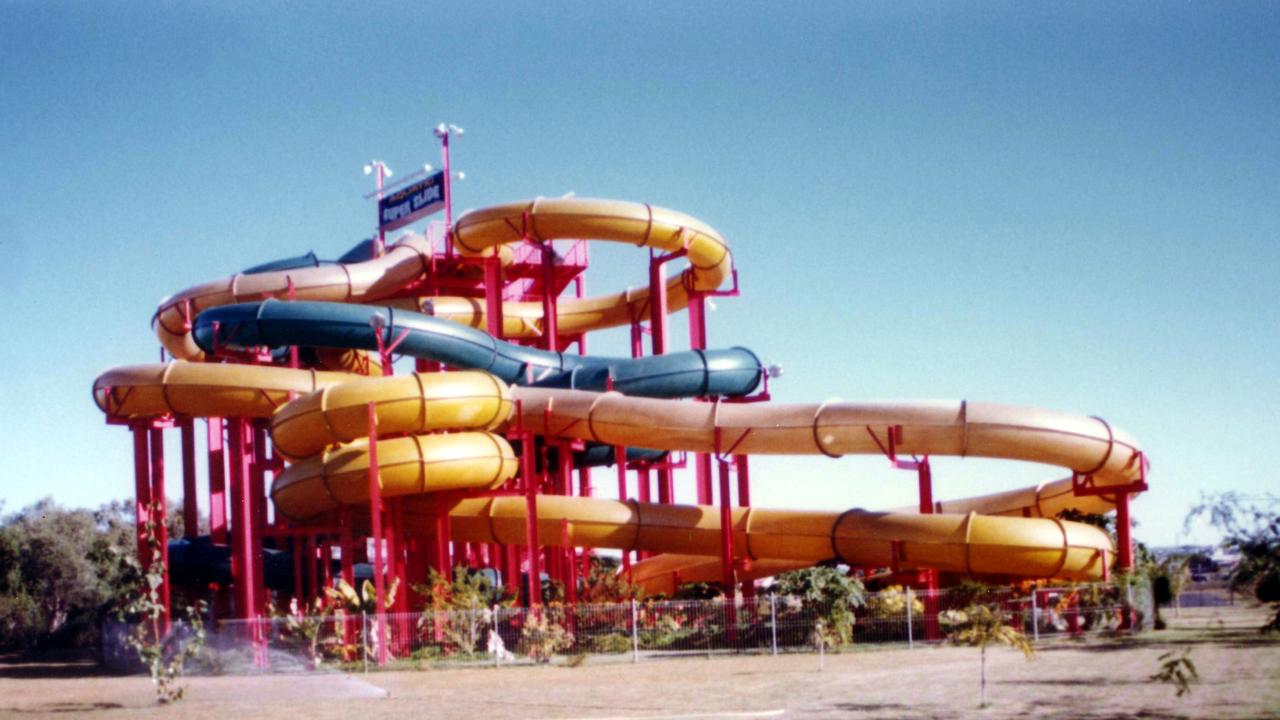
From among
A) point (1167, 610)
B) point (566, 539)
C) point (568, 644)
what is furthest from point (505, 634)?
point (1167, 610)

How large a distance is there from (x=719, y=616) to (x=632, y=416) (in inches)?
213

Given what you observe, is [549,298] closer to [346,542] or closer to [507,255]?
[507,255]

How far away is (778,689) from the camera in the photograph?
19453 mm

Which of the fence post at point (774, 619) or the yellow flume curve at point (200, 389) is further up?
the yellow flume curve at point (200, 389)

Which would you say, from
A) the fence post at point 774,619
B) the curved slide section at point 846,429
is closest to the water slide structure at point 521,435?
the curved slide section at point 846,429

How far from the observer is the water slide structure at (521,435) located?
29281mm

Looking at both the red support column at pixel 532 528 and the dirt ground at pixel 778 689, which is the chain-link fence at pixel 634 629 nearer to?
the dirt ground at pixel 778 689

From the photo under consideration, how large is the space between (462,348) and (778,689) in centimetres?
1684

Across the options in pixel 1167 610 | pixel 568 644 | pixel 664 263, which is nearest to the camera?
pixel 568 644

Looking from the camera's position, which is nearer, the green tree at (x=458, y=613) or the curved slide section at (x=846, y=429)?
the green tree at (x=458, y=613)

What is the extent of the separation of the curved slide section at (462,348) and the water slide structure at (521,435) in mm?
69

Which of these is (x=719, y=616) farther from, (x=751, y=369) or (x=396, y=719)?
(x=396, y=719)

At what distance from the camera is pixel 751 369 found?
1422 inches

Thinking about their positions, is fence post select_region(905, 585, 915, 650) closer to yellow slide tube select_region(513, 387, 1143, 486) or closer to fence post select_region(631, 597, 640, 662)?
yellow slide tube select_region(513, 387, 1143, 486)
